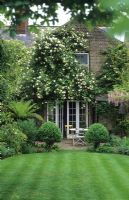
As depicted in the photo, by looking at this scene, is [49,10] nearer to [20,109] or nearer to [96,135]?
[96,135]

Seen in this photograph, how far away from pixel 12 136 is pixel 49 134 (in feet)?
8.51

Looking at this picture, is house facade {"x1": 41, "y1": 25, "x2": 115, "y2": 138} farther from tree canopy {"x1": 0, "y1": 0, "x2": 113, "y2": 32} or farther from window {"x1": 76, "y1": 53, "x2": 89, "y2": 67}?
tree canopy {"x1": 0, "y1": 0, "x2": 113, "y2": 32}

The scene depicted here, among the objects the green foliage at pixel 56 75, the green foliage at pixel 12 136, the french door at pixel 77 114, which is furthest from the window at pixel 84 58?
the green foliage at pixel 12 136

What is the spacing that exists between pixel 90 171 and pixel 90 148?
750 centimetres

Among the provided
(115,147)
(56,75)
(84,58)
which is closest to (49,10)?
(115,147)

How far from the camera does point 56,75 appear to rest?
26.9 meters

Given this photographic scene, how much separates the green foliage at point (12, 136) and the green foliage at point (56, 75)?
259 inches

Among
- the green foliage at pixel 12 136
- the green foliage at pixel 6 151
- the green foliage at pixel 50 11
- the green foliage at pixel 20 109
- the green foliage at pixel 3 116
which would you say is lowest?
the green foliage at pixel 6 151

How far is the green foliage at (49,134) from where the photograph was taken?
860 inches

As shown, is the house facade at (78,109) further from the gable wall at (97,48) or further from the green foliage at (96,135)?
the green foliage at (96,135)

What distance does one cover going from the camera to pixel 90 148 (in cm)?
2250

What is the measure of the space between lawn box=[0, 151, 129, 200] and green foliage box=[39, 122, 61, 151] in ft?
7.18

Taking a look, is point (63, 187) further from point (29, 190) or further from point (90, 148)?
point (90, 148)

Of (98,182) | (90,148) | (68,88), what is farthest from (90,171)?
(68,88)
